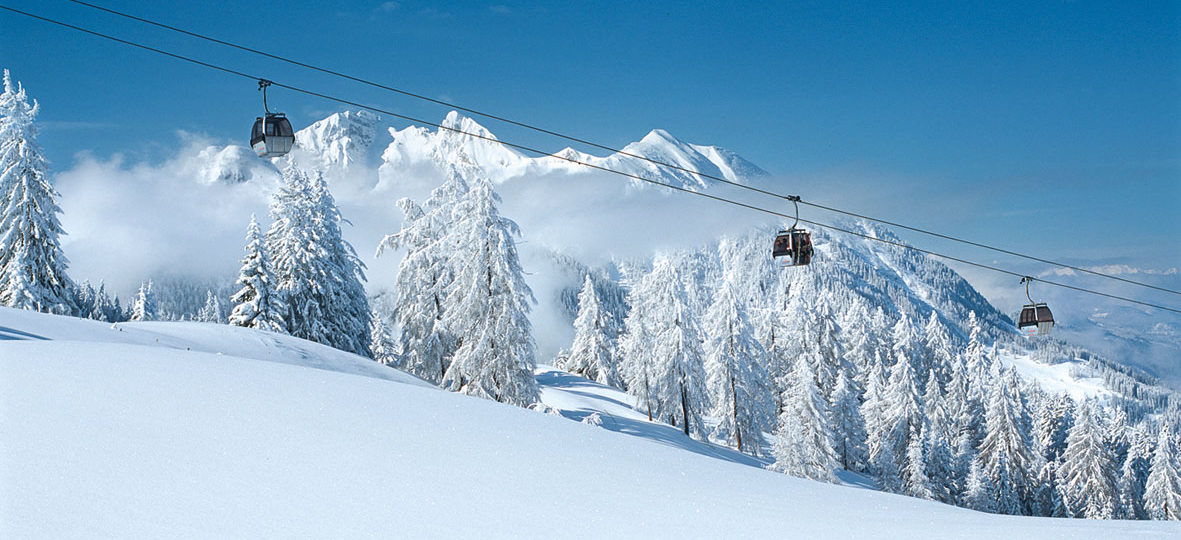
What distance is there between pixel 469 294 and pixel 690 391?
17232 mm

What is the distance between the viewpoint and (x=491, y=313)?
27469mm

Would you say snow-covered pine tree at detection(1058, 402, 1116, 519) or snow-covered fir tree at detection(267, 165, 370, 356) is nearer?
snow-covered fir tree at detection(267, 165, 370, 356)

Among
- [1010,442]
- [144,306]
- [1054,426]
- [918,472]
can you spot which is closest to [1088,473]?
[1010,442]

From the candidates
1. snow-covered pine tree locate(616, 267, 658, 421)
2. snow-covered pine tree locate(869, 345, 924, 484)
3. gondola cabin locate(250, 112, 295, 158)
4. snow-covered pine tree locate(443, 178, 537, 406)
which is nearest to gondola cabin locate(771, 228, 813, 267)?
gondola cabin locate(250, 112, 295, 158)

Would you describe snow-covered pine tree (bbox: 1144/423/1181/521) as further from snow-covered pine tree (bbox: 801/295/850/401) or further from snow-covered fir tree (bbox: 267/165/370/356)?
snow-covered fir tree (bbox: 267/165/370/356)

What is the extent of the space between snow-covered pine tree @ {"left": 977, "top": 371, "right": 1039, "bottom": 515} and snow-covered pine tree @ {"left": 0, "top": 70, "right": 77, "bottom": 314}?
5082cm

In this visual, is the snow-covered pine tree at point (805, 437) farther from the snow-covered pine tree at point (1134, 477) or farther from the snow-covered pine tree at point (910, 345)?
the snow-covered pine tree at point (1134, 477)

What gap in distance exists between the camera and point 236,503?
6.25m

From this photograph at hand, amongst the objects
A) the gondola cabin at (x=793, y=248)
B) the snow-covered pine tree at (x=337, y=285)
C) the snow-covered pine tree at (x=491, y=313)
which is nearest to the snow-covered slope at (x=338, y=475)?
the gondola cabin at (x=793, y=248)

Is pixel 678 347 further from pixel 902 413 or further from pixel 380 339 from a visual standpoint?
pixel 380 339

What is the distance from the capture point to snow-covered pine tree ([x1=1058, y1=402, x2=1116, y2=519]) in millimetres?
45500

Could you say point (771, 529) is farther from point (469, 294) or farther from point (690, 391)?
point (690, 391)

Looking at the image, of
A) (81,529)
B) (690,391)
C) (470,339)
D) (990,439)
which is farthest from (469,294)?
(990,439)

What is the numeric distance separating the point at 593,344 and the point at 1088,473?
36.4 metres
